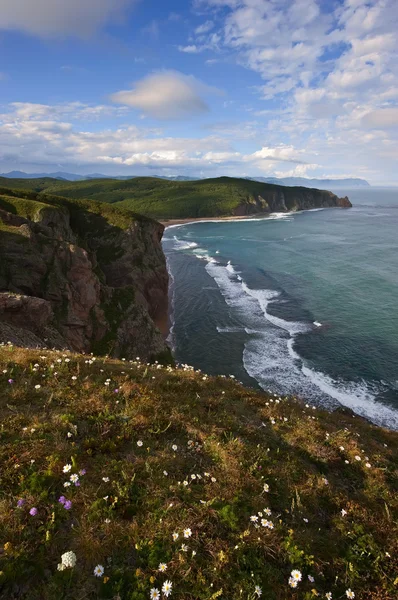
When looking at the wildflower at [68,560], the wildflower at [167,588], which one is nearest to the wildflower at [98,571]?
the wildflower at [68,560]

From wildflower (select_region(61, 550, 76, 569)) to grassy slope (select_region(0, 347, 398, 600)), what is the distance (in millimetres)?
84

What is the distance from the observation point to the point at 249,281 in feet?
261

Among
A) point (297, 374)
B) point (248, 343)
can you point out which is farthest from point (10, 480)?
point (248, 343)

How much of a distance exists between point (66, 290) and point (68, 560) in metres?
34.3

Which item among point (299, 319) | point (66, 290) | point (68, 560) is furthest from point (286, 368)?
point (68, 560)

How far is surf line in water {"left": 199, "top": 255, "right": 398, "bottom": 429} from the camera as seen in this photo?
1384 inches

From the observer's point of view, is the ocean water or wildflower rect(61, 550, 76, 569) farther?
the ocean water

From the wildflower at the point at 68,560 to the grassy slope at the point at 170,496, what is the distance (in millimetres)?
84

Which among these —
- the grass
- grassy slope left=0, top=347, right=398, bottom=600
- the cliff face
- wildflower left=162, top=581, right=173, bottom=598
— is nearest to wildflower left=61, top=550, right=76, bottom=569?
grassy slope left=0, top=347, right=398, bottom=600

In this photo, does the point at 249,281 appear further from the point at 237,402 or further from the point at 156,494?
the point at 156,494

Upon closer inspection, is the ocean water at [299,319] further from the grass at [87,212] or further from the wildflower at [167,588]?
the wildflower at [167,588]

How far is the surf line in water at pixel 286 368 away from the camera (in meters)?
35.2

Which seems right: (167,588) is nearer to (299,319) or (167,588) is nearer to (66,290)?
(66,290)

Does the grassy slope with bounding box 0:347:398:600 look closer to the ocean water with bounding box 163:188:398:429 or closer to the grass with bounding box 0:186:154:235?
the ocean water with bounding box 163:188:398:429
